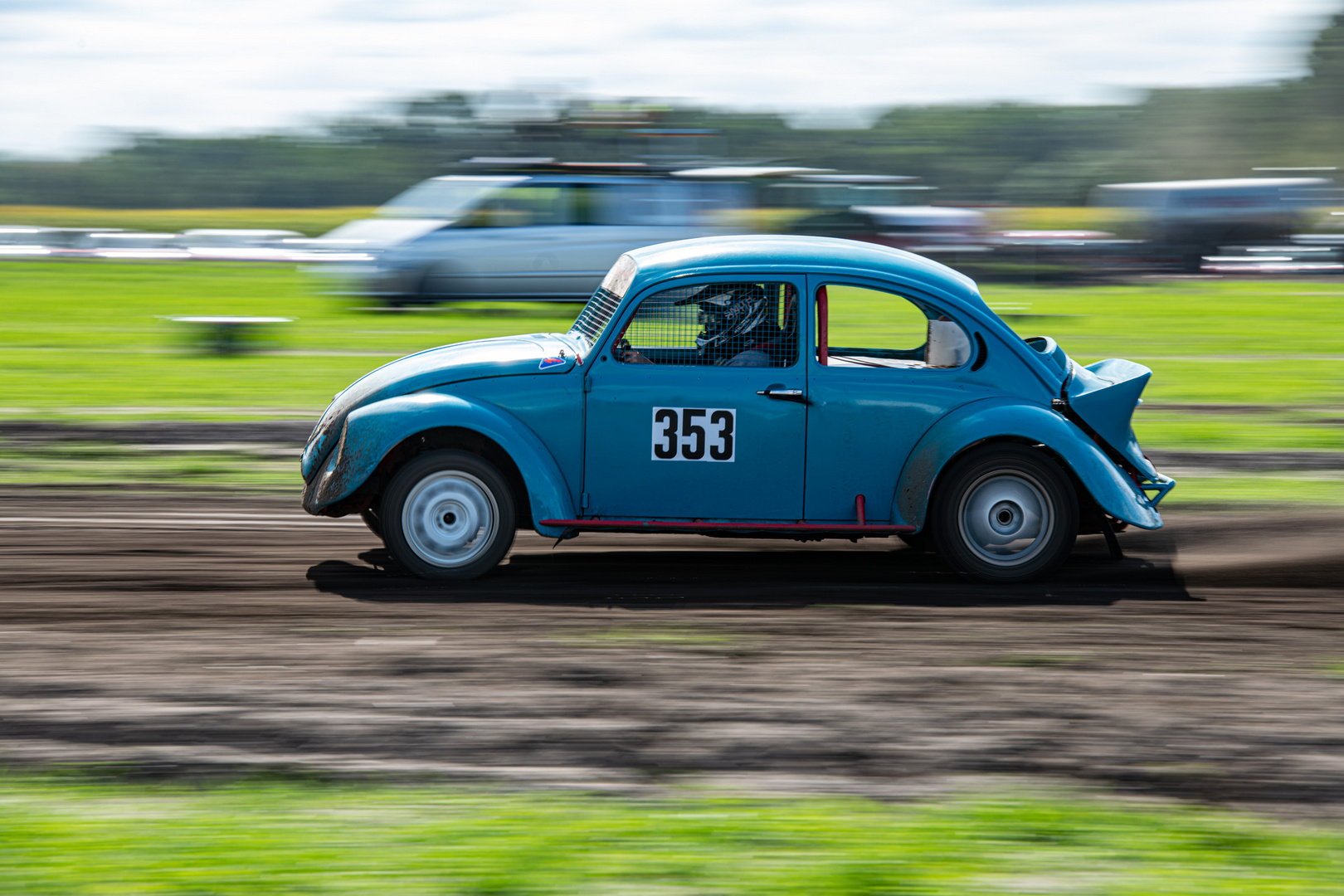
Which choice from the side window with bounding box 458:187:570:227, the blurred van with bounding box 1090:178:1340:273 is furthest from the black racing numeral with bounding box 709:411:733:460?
the blurred van with bounding box 1090:178:1340:273

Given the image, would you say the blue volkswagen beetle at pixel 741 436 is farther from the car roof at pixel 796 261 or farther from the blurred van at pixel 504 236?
the blurred van at pixel 504 236

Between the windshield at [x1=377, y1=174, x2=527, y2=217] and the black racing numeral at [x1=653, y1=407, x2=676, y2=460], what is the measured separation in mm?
12086

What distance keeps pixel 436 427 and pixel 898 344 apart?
2.75 meters

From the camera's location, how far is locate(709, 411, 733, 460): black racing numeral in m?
6.44

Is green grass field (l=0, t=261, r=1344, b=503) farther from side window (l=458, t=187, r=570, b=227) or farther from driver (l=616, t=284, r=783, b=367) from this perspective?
driver (l=616, t=284, r=783, b=367)

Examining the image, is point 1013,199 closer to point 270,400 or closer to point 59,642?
point 270,400

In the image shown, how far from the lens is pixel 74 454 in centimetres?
993

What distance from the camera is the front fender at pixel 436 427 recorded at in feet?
21.0

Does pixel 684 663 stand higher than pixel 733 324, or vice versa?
pixel 733 324

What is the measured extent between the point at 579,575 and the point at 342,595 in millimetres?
1180

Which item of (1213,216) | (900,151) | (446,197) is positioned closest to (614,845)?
(446,197)

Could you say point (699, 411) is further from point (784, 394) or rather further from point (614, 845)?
point (614, 845)

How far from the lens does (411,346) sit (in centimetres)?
1497

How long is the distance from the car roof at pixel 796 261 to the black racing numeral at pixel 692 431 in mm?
691
